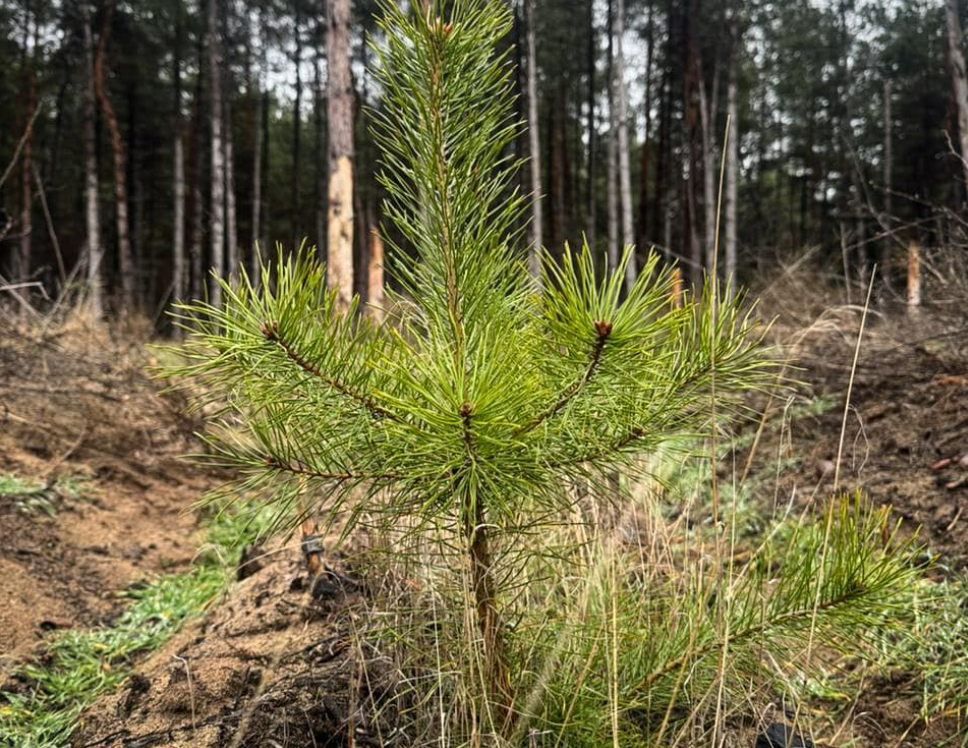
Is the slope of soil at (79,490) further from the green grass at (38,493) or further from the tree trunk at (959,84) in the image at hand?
the tree trunk at (959,84)

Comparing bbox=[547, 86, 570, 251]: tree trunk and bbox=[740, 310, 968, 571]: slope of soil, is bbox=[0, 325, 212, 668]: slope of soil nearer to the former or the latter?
bbox=[740, 310, 968, 571]: slope of soil

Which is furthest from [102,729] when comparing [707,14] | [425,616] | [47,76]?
[47,76]

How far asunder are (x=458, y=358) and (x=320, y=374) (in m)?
0.25

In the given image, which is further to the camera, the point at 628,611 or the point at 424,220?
the point at 628,611

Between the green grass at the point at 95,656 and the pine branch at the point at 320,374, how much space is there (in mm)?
408

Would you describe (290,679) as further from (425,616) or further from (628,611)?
(628,611)

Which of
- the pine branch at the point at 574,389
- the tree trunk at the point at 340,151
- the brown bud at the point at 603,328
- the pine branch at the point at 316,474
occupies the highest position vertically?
the tree trunk at the point at 340,151

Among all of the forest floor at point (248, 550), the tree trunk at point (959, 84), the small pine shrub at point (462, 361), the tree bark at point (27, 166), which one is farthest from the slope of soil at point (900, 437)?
the tree bark at point (27, 166)

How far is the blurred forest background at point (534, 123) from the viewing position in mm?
13188

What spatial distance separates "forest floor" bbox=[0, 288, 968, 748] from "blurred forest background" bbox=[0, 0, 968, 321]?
6.84 meters

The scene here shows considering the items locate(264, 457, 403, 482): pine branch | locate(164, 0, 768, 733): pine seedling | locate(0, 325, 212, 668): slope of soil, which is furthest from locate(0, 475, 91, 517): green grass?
locate(264, 457, 403, 482): pine branch

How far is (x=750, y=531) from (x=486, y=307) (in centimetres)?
250

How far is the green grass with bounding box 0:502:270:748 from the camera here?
1773 mm

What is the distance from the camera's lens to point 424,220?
1.22 m
